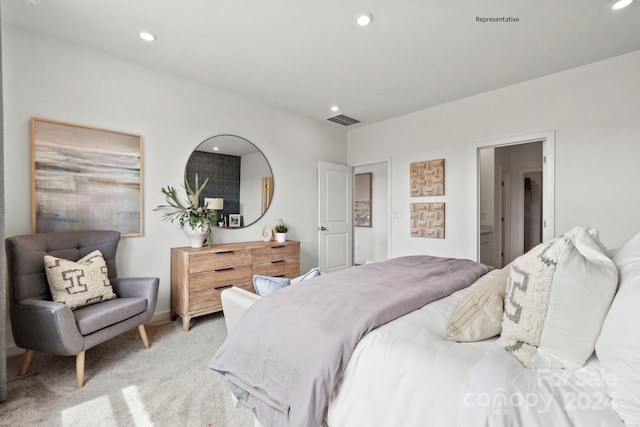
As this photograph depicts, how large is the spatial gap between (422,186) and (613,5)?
8.09ft

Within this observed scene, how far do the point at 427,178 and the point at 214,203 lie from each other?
292 cm

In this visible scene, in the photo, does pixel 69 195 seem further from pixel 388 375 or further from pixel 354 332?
pixel 388 375

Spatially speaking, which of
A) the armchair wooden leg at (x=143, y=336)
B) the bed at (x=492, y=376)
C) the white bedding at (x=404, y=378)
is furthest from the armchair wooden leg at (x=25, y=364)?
the white bedding at (x=404, y=378)

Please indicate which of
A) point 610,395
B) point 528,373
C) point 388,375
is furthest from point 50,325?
point 610,395

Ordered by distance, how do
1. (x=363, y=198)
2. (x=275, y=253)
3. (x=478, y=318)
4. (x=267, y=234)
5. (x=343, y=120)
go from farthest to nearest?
1. (x=363, y=198)
2. (x=343, y=120)
3. (x=267, y=234)
4. (x=275, y=253)
5. (x=478, y=318)

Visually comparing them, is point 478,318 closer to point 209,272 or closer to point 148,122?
point 209,272

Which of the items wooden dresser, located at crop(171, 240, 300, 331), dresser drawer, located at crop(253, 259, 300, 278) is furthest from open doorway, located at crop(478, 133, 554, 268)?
wooden dresser, located at crop(171, 240, 300, 331)

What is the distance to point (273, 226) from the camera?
13.6 feet

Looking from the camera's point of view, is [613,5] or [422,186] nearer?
[613,5]

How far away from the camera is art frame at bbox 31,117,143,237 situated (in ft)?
8.12

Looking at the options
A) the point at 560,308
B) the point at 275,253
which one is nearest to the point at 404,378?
the point at 560,308

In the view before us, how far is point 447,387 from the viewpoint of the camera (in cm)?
90

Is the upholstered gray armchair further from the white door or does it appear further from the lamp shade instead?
the white door

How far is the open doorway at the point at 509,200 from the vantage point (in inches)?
196
